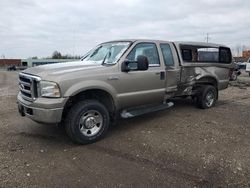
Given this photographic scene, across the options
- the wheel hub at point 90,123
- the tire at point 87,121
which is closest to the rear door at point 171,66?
the tire at point 87,121

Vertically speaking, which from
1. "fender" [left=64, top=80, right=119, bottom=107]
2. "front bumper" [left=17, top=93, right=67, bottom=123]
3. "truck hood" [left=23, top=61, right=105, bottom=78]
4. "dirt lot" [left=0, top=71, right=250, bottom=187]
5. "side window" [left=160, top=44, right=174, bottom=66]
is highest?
"side window" [left=160, top=44, right=174, bottom=66]

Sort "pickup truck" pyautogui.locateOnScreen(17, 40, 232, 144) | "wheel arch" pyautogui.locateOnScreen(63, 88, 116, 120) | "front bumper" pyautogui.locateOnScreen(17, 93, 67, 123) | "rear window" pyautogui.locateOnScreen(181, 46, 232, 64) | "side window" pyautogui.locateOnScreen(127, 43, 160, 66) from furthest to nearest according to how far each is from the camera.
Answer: "rear window" pyautogui.locateOnScreen(181, 46, 232, 64) → "side window" pyautogui.locateOnScreen(127, 43, 160, 66) → "wheel arch" pyautogui.locateOnScreen(63, 88, 116, 120) → "pickup truck" pyautogui.locateOnScreen(17, 40, 232, 144) → "front bumper" pyautogui.locateOnScreen(17, 93, 67, 123)

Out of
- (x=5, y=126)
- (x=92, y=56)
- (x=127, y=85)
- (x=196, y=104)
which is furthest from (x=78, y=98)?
(x=196, y=104)

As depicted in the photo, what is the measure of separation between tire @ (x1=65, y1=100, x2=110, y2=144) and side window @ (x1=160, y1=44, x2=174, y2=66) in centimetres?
217

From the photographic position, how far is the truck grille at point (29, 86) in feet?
15.4

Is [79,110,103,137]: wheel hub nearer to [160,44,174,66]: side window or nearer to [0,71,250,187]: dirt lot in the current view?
[0,71,250,187]: dirt lot

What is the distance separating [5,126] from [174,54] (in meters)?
4.46

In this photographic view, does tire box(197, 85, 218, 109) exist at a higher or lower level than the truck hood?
lower

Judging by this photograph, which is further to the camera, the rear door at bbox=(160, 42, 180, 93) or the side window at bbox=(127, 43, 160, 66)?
the rear door at bbox=(160, 42, 180, 93)

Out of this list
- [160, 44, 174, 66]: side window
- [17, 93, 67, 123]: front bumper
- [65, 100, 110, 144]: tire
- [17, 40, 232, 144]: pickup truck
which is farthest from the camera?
[160, 44, 174, 66]: side window

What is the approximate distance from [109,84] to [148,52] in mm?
1469

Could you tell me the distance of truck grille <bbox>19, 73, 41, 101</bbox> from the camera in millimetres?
4703

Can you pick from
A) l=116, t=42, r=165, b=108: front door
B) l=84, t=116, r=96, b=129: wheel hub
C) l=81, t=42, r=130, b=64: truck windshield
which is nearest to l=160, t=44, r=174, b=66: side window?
l=116, t=42, r=165, b=108: front door

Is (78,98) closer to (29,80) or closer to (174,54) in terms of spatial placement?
(29,80)
